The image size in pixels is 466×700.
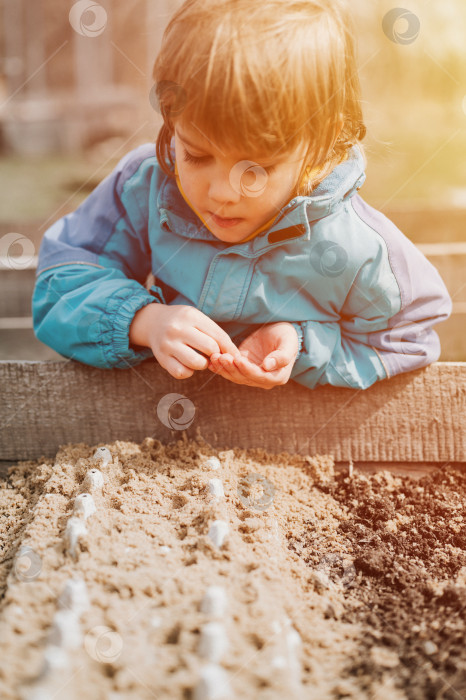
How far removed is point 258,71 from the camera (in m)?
1.32

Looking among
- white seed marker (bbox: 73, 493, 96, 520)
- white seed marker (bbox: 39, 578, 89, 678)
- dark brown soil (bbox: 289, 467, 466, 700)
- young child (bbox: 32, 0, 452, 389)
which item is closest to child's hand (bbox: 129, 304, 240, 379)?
young child (bbox: 32, 0, 452, 389)

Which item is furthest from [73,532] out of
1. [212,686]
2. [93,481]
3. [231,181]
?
[231,181]

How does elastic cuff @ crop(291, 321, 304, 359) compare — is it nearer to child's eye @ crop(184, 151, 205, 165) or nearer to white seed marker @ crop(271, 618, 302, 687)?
child's eye @ crop(184, 151, 205, 165)

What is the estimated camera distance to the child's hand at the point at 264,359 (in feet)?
4.99

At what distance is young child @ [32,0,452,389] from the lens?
1.35 metres

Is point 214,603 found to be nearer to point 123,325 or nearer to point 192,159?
point 123,325

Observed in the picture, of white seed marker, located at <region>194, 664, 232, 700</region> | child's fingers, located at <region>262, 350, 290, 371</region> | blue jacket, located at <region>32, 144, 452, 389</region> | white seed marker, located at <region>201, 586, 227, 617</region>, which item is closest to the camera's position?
white seed marker, located at <region>194, 664, 232, 700</region>

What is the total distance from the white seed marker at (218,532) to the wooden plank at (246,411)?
20.9 inches

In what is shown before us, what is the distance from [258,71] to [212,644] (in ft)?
3.49

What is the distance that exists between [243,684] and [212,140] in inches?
39.8

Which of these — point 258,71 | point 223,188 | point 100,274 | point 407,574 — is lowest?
point 407,574

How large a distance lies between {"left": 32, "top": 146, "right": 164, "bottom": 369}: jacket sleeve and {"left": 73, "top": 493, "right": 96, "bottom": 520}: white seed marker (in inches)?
17.5

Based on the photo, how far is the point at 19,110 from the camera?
372 inches

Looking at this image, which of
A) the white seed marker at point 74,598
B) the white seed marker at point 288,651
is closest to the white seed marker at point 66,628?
the white seed marker at point 74,598
